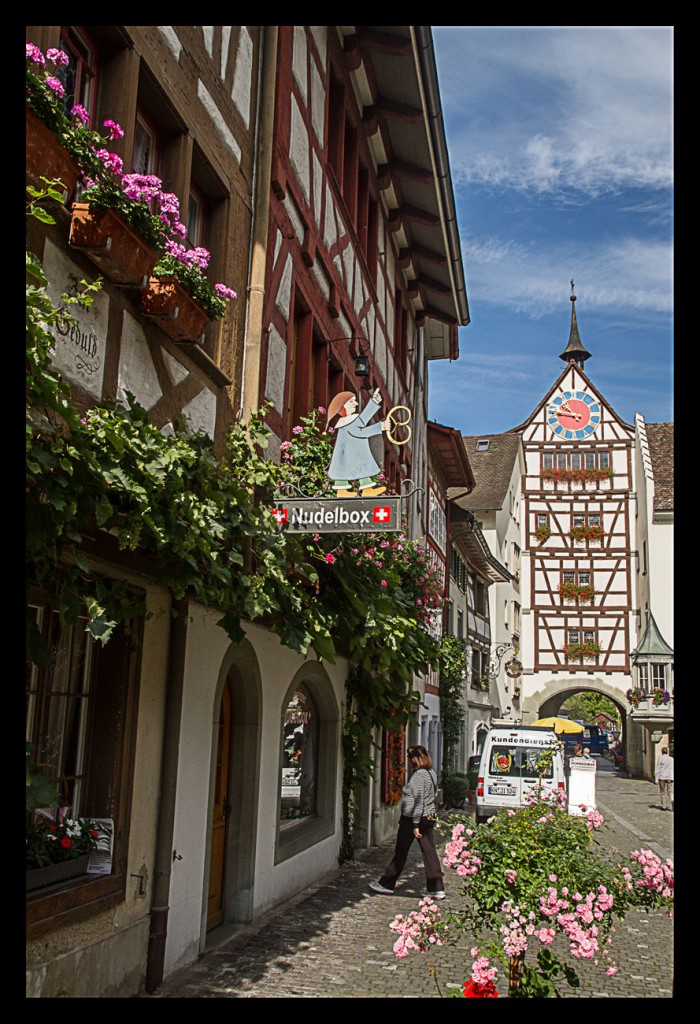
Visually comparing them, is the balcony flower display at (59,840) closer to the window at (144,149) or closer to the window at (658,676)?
the window at (144,149)

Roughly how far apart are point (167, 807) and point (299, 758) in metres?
4.58

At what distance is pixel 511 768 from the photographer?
17875 millimetres

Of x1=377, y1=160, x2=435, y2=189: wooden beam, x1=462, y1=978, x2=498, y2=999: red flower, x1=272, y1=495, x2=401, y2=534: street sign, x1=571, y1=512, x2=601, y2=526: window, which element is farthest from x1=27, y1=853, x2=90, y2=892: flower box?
x1=571, y1=512, x2=601, y2=526: window

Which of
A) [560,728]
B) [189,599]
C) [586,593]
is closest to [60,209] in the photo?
[189,599]

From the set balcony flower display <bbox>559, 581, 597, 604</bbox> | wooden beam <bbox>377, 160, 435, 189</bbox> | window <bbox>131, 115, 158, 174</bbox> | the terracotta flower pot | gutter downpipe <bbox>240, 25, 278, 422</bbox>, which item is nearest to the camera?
the terracotta flower pot

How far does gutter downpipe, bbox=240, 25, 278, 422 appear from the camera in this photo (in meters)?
7.75

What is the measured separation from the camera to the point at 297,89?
9.70 m

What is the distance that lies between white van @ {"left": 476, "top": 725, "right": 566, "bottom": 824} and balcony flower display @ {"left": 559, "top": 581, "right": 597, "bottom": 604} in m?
23.9

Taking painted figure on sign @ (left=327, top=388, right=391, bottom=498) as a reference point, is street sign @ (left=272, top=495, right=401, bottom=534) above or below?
below

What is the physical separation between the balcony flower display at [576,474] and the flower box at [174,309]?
39635mm

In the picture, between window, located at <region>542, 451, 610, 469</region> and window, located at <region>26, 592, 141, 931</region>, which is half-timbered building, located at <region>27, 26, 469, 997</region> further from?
window, located at <region>542, 451, 610, 469</region>

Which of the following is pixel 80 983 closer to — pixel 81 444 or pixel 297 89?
pixel 81 444

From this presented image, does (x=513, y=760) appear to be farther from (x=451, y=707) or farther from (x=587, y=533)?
(x=587, y=533)
